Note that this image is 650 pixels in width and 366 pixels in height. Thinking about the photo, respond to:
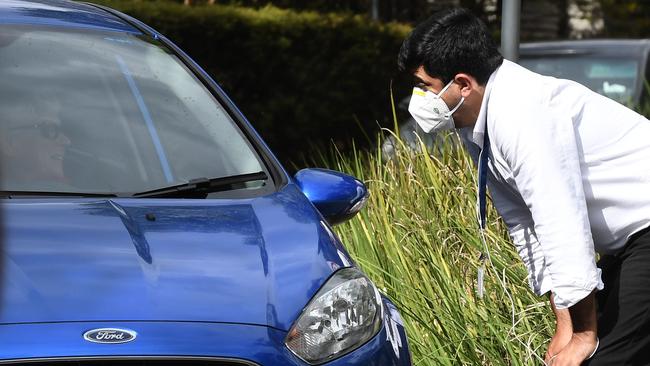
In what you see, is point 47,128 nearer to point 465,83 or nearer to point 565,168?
point 465,83

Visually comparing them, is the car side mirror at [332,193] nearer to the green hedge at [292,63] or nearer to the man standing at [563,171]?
the man standing at [563,171]

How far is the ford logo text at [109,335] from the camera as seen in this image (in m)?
2.95

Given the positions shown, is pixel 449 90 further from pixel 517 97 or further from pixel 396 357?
pixel 396 357

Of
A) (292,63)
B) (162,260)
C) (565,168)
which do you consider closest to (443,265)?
(565,168)

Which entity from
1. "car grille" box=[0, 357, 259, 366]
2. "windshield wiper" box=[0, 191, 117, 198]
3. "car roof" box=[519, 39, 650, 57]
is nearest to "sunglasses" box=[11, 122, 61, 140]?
"windshield wiper" box=[0, 191, 117, 198]

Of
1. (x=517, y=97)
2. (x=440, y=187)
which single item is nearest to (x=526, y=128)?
(x=517, y=97)

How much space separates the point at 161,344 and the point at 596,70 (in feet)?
25.1

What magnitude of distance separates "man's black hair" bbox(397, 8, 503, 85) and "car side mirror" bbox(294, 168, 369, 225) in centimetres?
56

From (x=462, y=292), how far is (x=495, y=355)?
337 mm

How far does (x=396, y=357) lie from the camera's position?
3.39 meters

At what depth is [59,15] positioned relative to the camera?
14.6 ft

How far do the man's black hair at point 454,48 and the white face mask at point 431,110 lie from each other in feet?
0.20

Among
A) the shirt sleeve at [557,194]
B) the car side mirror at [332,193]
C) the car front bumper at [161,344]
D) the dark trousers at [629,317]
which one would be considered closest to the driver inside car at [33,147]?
the car side mirror at [332,193]

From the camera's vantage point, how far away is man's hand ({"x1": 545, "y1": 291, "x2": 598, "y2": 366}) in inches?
134
